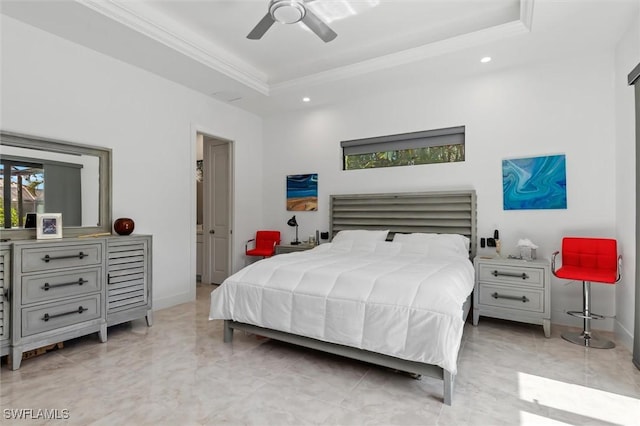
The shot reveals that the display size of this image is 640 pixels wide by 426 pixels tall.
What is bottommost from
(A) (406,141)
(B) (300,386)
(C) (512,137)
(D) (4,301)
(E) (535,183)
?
(B) (300,386)

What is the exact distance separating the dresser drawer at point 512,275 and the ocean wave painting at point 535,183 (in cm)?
85

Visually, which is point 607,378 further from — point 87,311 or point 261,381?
point 87,311

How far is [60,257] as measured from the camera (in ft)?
9.30

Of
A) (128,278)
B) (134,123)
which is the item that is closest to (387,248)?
(128,278)

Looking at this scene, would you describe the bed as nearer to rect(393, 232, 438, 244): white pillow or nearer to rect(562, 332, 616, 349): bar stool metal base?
rect(393, 232, 438, 244): white pillow

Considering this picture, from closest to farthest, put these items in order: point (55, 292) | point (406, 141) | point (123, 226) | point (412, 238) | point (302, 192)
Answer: point (55, 292) < point (123, 226) < point (412, 238) < point (406, 141) < point (302, 192)

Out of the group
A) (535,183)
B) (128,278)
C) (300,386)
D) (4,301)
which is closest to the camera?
(300,386)

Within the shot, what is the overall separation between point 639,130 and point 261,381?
3467mm

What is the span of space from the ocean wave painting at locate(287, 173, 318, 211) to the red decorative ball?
8.40 feet

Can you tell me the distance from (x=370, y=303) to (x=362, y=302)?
6 centimetres

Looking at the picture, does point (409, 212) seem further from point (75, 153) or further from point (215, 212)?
point (75, 153)

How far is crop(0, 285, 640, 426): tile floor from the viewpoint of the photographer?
77.2 inches

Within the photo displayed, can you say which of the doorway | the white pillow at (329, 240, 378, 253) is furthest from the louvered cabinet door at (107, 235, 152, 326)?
the white pillow at (329, 240, 378, 253)

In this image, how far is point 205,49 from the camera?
381 centimetres
